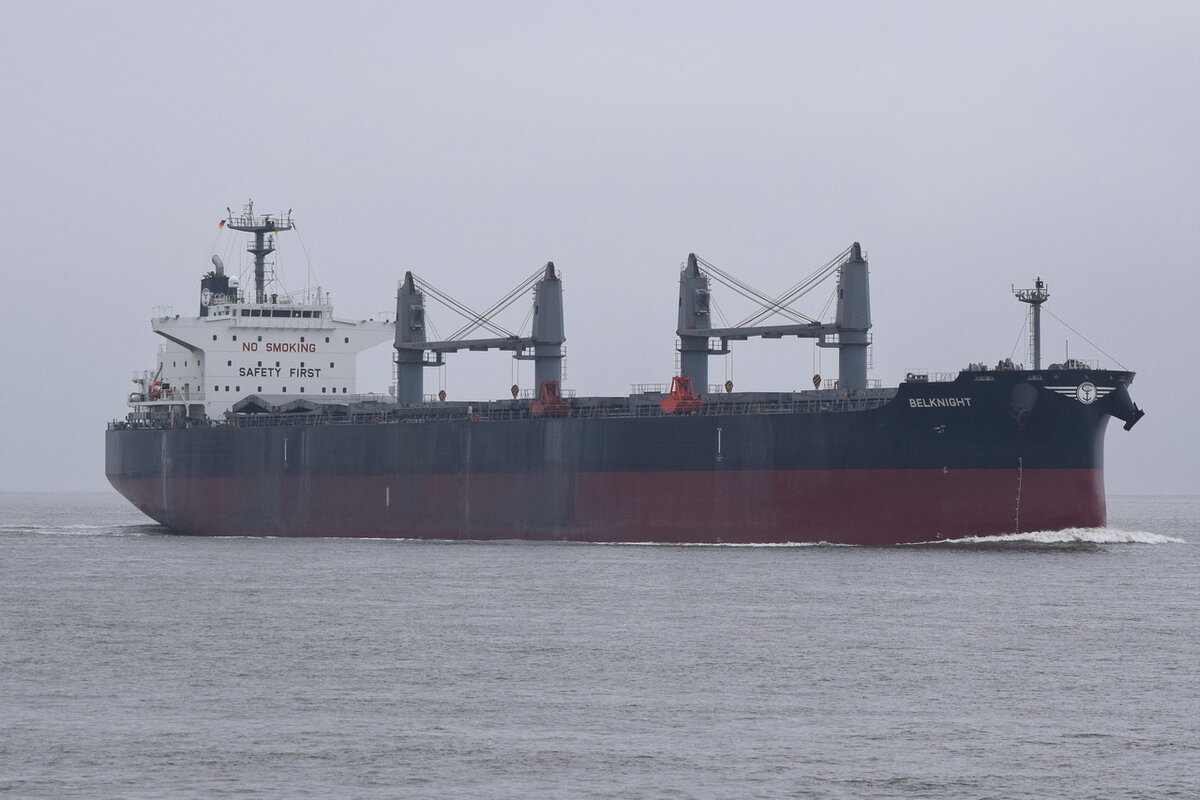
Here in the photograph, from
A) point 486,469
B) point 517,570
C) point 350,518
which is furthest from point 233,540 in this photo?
point 517,570

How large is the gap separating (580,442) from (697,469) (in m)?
3.20

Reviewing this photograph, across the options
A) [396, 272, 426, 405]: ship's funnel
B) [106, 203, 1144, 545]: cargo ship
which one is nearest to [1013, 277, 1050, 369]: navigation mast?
[106, 203, 1144, 545]: cargo ship

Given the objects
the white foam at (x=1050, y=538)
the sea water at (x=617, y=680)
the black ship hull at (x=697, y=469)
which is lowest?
the sea water at (x=617, y=680)

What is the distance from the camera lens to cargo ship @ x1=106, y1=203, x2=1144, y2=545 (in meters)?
32.6

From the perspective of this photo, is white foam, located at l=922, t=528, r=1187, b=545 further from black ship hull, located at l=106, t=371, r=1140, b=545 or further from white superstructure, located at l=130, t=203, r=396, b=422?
white superstructure, located at l=130, t=203, r=396, b=422

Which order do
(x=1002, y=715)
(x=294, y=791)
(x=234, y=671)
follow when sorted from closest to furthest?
(x=294, y=791) < (x=1002, y=715) < (x=234, y=671)

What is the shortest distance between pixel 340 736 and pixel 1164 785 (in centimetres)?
763

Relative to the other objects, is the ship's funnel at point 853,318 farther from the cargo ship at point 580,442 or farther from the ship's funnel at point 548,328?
the ship's funnel at point 548,328

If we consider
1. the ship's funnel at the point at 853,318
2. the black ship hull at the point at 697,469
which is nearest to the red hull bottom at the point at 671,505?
the black ship hull at the point at 697,469

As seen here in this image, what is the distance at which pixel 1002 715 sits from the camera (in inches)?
685

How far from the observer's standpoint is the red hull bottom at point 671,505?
3272 centimetres

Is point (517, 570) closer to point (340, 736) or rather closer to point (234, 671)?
point (234, 671)

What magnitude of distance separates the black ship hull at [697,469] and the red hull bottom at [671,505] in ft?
0.13

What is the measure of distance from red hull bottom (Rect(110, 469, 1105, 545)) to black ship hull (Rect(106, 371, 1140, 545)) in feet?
0.13
